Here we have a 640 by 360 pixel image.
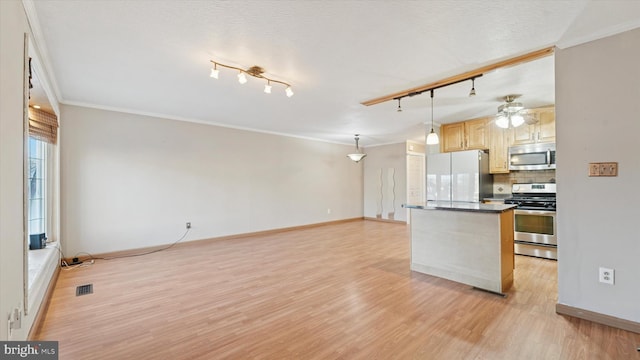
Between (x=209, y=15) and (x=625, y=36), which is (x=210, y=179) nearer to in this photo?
(x=209, y=15)

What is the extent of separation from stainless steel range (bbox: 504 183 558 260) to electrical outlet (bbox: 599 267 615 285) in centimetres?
205

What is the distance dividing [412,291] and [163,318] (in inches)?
99.0

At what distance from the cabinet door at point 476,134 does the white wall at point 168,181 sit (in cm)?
380

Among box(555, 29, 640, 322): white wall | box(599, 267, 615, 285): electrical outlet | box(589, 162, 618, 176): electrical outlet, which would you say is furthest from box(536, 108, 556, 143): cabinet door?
box(599, 267, 615, 285): electrical outlet

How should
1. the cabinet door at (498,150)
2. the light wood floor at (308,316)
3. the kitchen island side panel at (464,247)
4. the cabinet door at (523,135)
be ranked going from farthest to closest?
the cabinet door at (498,150) < the cabinet door at (523,135) < the kitchen island side panel at (464,247) < the light wood floor at (308,316)

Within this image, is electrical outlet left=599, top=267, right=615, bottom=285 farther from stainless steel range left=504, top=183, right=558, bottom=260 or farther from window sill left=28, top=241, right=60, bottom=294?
window sill left=28, top=241, right=60, bottom=294

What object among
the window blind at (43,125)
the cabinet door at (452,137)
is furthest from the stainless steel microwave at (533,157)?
the window blind at (43,125)

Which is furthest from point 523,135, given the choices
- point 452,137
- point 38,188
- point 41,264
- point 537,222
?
point 38,188

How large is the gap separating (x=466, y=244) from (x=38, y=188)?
5.65 metres

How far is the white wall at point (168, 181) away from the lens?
159 inches

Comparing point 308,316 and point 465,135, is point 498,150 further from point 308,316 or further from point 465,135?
point 308,316

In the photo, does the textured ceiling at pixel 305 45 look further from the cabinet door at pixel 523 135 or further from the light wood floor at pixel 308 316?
the light wood floor at pixel 308 316

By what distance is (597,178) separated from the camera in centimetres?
223

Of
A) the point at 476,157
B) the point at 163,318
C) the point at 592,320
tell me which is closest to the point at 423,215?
the point at 592,320
